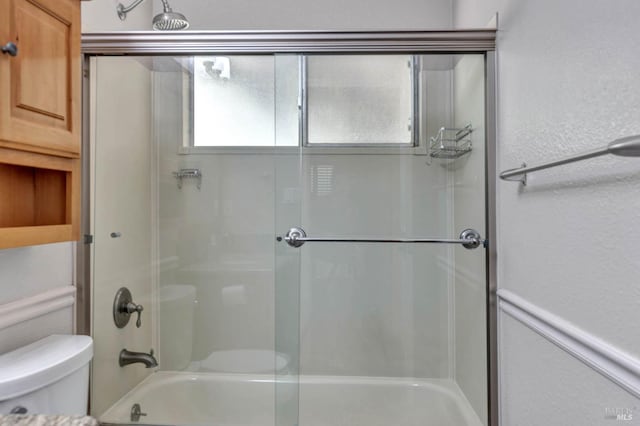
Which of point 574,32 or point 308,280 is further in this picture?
point 308,280

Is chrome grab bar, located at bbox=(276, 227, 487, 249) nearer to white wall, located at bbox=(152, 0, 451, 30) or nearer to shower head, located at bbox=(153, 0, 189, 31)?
shower head, located at bbox=(153, 0, 189, 31)

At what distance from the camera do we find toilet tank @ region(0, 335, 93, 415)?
0.95m

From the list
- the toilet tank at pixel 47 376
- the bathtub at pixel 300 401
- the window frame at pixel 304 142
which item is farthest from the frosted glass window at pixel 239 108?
the bathtub at pixel 300 401

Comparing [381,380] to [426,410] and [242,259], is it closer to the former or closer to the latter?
[426,410]

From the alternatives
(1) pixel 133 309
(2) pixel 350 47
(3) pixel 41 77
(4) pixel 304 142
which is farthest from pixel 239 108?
(1) pixel 133 309

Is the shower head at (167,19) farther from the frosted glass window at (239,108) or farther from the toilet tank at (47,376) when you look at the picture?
the toilet tank at (47,376)

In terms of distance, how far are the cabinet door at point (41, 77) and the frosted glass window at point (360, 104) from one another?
1.00 metres

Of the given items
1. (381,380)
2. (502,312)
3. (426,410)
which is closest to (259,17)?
(502,312)

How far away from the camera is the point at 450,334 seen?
1.82 metres

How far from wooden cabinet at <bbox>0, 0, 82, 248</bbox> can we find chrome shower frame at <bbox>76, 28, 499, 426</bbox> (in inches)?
14.2

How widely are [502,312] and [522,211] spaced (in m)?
0.42

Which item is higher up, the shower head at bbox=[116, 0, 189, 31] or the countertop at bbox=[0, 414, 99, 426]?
the shower head at bbox=[116, 0, 189, 31]

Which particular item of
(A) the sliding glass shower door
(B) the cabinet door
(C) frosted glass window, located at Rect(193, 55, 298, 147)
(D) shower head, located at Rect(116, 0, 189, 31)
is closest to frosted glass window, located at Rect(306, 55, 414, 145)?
(A) the sliding glass shower door

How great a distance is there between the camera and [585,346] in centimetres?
84
